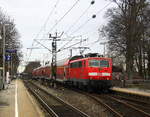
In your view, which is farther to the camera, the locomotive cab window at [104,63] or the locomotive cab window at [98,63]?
the locomotive cab window at [104,63]

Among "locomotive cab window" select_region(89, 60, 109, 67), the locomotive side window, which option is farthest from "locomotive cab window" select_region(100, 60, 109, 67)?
the locomotive side window

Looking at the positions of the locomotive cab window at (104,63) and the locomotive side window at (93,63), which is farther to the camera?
the locomotive cab window at (104,63)

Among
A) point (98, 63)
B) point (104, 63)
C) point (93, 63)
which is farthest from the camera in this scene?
point (104, 63)

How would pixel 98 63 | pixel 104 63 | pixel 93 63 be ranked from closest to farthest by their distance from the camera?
1. pixel 93 63
2. pixel 98 63
3. pixel 104 63

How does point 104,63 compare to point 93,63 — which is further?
point 104,63

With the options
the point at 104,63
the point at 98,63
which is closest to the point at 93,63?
the point at 98,63

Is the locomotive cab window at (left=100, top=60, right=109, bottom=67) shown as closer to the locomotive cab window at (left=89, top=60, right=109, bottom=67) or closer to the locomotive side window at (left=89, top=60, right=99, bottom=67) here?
the locomotive cab window at (left=89, top=60, right=109, bottom=67)

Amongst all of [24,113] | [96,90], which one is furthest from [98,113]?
[96,90]

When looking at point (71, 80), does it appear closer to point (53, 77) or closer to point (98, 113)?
point (53, 77)

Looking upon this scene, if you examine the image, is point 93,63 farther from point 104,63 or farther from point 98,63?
point 104,63

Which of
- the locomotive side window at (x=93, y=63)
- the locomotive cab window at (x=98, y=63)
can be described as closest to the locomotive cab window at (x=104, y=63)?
the locomotive cab window at (x=98, y=63)

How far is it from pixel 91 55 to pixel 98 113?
13.1m

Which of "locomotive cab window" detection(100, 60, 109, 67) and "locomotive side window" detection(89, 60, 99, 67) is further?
"locomotive cab window" detection(100, 60, 109, 67)

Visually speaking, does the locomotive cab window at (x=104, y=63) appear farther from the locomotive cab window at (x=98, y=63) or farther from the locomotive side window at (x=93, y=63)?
the locomotive side window at (x=93, y=63)
